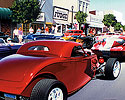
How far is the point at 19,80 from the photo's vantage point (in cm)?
325

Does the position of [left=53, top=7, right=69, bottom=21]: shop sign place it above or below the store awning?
above

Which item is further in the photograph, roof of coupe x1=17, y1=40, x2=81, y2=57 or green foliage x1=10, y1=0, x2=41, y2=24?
green foliage x1=10, y1=0, x2=41, y2=24

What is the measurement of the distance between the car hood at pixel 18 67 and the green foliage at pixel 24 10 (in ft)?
72.2

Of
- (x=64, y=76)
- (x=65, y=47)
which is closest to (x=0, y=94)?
(x=64, y=76)

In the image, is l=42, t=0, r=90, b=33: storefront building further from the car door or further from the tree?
the car door

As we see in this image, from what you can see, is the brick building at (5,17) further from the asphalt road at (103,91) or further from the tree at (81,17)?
the asphalt road at (103,91)

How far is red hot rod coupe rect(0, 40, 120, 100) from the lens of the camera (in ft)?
10.5

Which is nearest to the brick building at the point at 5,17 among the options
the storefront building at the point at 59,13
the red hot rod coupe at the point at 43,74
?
the storefront building at the point at 59,13

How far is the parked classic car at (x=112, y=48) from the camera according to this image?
911cm

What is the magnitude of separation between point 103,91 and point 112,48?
4.45 metres

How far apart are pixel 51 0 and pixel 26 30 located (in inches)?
369

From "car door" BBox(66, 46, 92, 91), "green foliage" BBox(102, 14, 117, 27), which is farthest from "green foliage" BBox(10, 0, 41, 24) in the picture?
"green foliage" BBox(102, 14, 117, 27)

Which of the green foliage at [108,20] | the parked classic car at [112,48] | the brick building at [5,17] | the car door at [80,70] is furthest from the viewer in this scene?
the green foliage at [108,20]

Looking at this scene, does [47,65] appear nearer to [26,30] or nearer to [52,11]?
[26,30]
